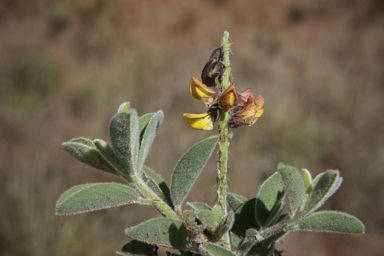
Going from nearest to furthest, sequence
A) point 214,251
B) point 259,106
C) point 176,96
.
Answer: point 214,251 < point 259,106 < point 176,96

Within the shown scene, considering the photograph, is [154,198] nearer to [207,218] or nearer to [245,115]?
[207,218]

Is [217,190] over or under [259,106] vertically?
under

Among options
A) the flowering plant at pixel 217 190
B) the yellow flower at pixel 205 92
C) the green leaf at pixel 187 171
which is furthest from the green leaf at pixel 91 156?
the yellow flower at pixel 205 92

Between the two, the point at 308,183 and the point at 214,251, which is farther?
the point at 308,183

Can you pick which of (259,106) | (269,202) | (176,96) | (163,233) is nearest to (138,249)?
(163,233)

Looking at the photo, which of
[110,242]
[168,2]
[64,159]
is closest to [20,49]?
[64,159]

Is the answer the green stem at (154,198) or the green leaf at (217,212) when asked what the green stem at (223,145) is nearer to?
the green leaf at (217,212)
